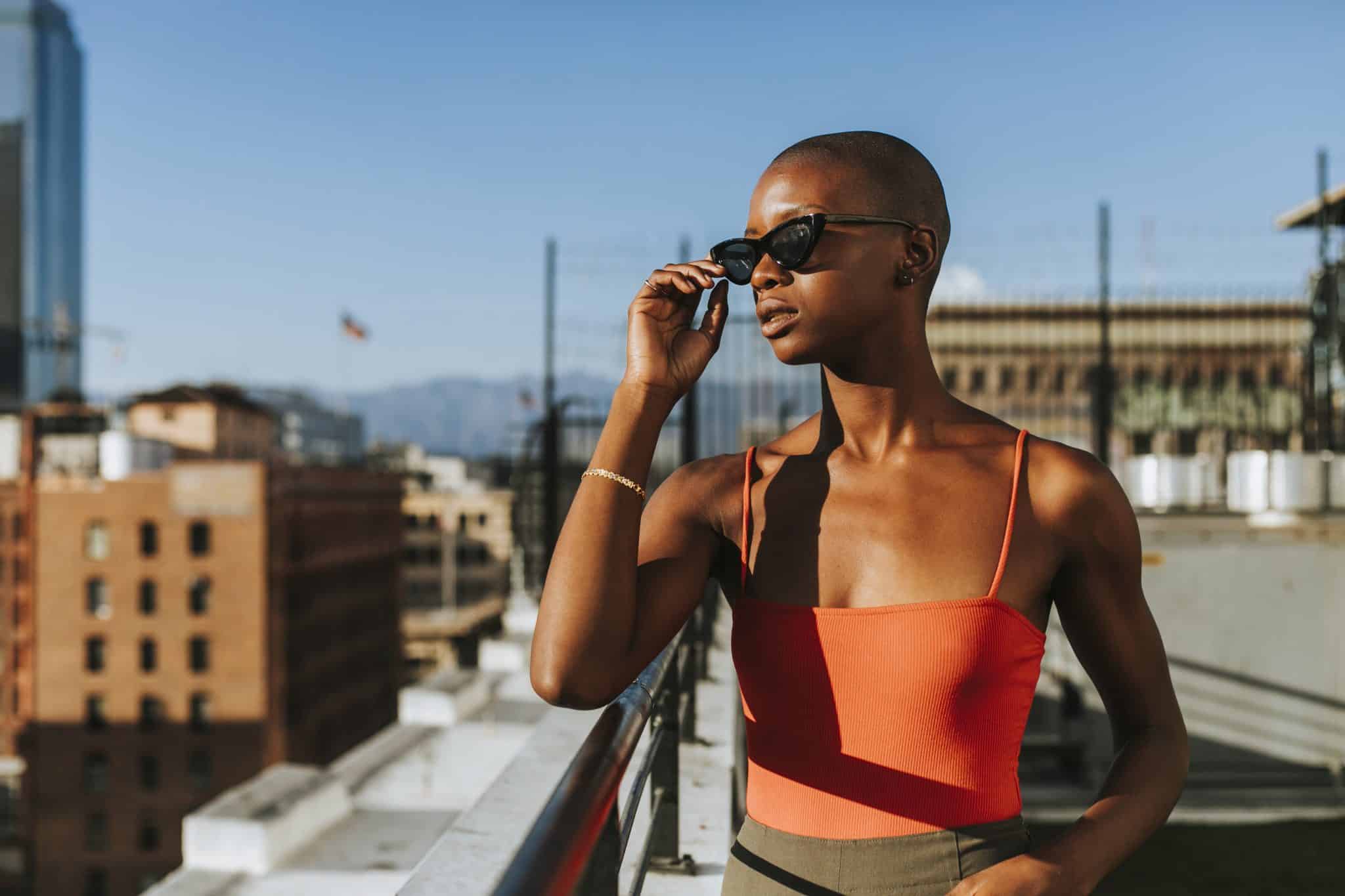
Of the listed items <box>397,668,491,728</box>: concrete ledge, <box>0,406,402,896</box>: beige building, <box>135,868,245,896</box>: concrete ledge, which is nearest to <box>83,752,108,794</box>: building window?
<box>0,406,402,896</box>: beige building

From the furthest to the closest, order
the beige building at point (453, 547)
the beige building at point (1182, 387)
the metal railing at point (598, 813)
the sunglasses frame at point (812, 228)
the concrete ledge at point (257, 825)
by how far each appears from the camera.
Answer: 1. the beige building at point (453, 547)
2. the beige building at point (1182, 387)
3. the concrete ledge at point (257, 825)
4. the sunglasses frame at point (812, 228)
5. the metal railing at point (598, 813)

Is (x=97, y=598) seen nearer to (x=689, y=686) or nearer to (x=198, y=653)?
(x=198, y=653)

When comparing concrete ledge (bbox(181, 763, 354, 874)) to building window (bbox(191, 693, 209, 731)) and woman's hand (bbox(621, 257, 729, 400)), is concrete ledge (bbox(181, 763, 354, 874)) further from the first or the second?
building window (bbox(191, 693, 209, 731))

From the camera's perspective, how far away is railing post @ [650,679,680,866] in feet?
9.48

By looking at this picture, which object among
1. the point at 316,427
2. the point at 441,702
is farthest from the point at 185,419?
the point at 316,427

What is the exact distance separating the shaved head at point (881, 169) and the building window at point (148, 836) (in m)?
71.3

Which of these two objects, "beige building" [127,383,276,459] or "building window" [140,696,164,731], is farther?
"beige building" [127,383,276,459]

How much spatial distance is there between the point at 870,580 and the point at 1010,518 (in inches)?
8.0

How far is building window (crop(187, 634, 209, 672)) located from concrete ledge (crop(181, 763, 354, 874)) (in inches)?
2312

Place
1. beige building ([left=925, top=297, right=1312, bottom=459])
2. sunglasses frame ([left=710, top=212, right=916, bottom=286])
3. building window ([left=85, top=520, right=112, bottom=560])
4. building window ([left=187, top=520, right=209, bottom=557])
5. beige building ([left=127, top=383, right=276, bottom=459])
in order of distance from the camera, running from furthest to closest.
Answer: beige building ([left=127, top=383, right=276, bottom=459]), building window ([left=85, top=520, right=112, bottom=560]), building window ([left=187, top=520, right=209, bottom=557]), beige building ([left=925, top=297, right=1312, bottom=459]), sunglasses frame ([left=710, top=212, right=916, bottom=286])

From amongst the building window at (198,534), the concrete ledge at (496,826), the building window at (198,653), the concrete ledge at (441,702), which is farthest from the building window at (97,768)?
the concrete ledge at (496,826)

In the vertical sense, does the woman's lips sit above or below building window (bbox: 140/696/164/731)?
above

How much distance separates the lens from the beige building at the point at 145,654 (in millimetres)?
63344

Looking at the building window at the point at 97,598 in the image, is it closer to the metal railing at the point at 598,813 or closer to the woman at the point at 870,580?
the metal railing at the point at 598,813
